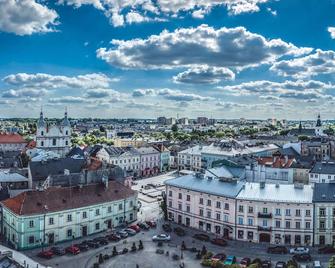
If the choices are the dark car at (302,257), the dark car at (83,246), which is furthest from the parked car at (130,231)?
the dark car at (302,257)

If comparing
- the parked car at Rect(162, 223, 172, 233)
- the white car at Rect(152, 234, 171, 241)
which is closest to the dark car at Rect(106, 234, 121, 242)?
the white car at Rect(152, 234, 171, 241)

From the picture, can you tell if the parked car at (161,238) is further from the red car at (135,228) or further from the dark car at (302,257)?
the dark car at (302,257)

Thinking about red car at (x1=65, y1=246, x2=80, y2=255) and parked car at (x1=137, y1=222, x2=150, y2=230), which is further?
parked car at (x1=137, y1=222, x2=150, y2=230)

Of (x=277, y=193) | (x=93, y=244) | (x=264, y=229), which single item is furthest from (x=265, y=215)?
(x=93, y=244)

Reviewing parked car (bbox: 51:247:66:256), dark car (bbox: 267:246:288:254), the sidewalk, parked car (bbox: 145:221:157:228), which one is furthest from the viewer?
parked car (bbox: 145:221:157:228)

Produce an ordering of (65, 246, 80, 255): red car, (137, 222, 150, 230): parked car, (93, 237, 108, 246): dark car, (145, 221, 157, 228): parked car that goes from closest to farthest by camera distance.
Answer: (65, 246, 80, 255): red car
(93, 237, 108, 246): dark car
(137, 222, 150, 230): parked car
(145, 221, 157, 228): parked car

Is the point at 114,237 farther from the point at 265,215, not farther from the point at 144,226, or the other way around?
the point at 265,215

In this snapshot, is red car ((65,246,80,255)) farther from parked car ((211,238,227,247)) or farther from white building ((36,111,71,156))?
white building ((36,111,71,156))
